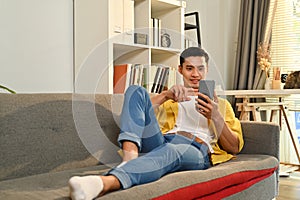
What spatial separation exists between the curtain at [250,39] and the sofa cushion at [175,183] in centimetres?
190

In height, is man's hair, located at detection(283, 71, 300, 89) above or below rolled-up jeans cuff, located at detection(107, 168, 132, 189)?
above

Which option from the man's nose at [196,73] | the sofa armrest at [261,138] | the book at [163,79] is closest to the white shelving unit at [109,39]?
the book at [163,79]

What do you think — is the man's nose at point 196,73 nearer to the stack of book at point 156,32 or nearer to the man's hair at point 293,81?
the stack of book at point 156,32

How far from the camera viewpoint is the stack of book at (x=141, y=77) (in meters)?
2.18

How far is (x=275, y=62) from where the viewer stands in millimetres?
3617

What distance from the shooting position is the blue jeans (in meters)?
1.29

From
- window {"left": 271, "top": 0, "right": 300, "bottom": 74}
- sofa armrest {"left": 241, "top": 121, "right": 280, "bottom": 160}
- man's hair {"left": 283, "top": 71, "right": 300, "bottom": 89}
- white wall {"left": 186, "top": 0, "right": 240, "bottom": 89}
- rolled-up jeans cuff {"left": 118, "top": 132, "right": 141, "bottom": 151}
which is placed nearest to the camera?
rolled-up jeans cuff {"left": 118, "top": 132, "right": 141, "bottom": 151}

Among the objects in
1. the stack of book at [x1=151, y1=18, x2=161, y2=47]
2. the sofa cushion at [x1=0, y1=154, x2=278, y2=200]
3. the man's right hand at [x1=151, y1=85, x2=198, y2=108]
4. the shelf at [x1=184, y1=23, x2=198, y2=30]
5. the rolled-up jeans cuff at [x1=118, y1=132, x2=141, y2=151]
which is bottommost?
the sofa cushion at [x1=0, y1=154, x2=278, y2=200]

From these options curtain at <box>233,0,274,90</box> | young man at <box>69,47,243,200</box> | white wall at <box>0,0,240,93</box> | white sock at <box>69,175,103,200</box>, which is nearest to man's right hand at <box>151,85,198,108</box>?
young man at <box>69,47,243,200</box>

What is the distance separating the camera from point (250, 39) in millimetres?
3609

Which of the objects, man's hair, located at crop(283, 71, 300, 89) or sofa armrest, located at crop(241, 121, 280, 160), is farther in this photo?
man's hair, located at crop(283, 71, 300, 89)

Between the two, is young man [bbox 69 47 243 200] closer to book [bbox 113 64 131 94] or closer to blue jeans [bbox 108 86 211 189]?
blue jeans [bbox 108 86 211 189]

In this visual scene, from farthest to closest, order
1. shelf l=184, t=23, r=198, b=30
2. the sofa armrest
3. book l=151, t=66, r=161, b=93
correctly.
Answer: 1. shelf l=184, t=23, r=198, b=30
2. book l=151, t=66, r=161, b=93
3. the sofa armrest

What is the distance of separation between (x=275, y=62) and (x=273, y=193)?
6.72ft
